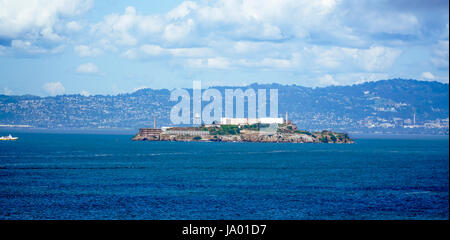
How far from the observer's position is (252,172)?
219 feet

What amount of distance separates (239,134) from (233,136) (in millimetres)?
2267

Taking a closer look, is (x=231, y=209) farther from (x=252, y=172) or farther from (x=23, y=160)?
(x=23, y=160)

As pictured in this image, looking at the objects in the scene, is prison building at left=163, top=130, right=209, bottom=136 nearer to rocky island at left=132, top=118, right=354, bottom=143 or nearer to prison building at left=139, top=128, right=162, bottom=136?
rocky island at left=132, top=118, right=354, bottom=143

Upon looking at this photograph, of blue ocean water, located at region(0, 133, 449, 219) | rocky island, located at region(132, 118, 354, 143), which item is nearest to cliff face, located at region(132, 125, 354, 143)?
rocky island, located at region(132, 118, 354, 143)

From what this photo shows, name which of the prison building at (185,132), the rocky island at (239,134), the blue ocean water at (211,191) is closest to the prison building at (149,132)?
the rocky island at (239,134)

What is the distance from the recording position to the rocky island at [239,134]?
172625mm

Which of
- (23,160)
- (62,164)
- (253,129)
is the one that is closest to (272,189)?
(62,164)

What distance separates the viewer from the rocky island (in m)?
173

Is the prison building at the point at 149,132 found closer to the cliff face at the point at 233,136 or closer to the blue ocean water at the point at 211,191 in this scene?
the cliff face at the point at 233,136

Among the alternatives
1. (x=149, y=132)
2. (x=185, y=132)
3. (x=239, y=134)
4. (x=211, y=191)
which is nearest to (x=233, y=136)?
(x=239, y=134)

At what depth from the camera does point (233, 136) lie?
174500 millimetres

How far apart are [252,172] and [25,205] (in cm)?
3410

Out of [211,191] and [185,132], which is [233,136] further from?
[211,191]

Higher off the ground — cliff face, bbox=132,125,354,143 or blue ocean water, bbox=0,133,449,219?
cliff face, bbox=132,125,354,143
